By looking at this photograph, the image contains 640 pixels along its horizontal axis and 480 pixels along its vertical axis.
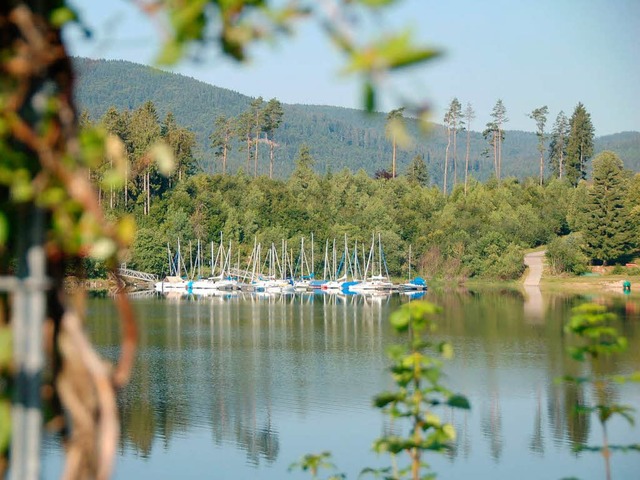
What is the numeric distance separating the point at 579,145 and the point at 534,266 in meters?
21.4

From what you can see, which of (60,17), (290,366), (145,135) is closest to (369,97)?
(60,17)

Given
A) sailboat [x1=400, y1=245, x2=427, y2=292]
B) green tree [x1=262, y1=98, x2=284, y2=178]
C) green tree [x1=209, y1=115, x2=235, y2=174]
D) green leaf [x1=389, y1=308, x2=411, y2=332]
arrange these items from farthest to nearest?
green tree [x1=262, y1=98, x2=284, y2=178]
green tree [x1=209, y1=115, x2=235, y2=174]
sailboat [x1=400, y1=245, x2=427, y2=292]
green leaf [x1=389, y1=308, x2=411, y2=332]

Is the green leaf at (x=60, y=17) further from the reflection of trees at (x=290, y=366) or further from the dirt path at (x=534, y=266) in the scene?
the dirt path at (x=534, y=266)

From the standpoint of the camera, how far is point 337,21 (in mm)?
1325

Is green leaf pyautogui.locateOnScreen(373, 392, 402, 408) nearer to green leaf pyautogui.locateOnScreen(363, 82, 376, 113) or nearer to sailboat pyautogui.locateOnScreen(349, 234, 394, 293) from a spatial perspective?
green leaf pyautogui.locateOnScreen(363, 82, 376, 113)

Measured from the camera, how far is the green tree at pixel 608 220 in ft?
177

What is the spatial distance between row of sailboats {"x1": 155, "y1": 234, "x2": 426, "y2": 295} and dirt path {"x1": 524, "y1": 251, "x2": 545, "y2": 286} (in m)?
7.11

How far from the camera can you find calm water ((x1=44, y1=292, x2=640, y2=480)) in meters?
14.1

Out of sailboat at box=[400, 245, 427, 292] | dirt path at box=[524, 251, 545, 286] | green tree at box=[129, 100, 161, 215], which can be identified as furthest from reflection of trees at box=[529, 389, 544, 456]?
green tree at box=[129, 100, 161, 215]

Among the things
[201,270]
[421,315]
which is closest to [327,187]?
[201,270]

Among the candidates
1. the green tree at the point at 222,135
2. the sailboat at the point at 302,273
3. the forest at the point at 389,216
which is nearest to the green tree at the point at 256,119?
the green tree at the point at 222,135

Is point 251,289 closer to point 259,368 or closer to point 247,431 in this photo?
point 259,368

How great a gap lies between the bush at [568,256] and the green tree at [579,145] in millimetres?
18803

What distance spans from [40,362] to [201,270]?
57.9 meters
